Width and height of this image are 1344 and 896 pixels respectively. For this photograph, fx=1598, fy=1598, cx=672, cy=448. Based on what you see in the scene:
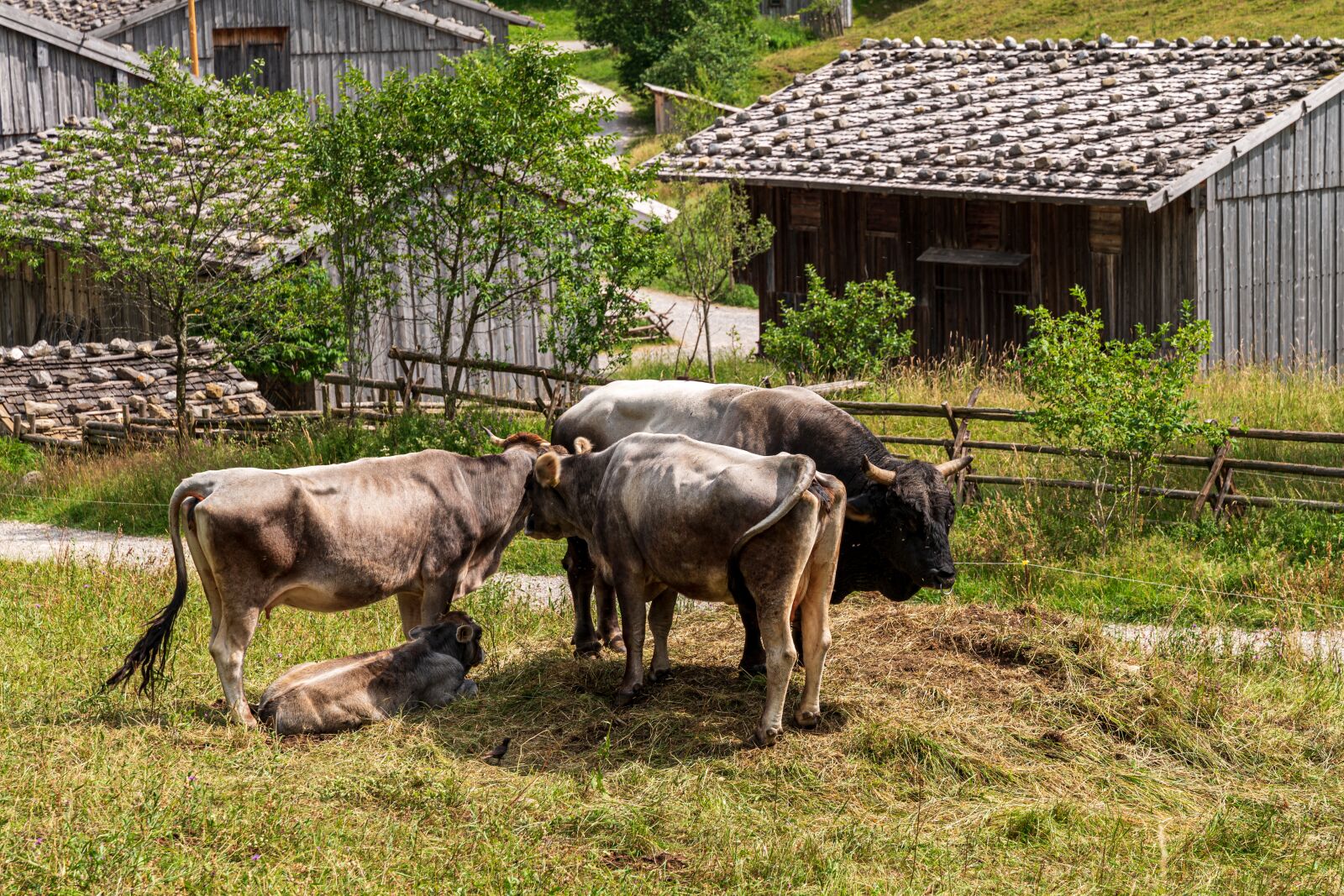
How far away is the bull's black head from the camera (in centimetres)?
859

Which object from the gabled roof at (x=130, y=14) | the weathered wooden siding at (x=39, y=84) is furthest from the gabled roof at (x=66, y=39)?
the gabled roof at (x=130, y=14)

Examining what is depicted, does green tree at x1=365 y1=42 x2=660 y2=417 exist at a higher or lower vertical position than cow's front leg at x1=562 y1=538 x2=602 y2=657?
higher

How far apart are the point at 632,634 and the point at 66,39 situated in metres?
23.3

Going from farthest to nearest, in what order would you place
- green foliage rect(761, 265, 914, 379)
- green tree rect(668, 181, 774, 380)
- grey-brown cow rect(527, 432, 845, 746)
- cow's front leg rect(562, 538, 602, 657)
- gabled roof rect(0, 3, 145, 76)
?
1. gabled roof rect(0, 3, 145, 76)
2. green tree rect(668, 181, 774, 380)
3. green foliage rect(761, 265, 914, 379)
4. cow's front leg rect(562, 538, 602, 657)
5. grey-brown cow rect(527, 432, 845, 746)

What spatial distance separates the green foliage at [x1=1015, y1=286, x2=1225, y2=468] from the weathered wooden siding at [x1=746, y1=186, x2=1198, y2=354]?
6.34 m

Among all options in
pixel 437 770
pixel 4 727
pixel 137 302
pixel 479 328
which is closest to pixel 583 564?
pixel 437 770

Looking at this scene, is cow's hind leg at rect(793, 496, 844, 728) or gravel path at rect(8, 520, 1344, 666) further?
gravel path at rect(8, 520, 1344, 666)

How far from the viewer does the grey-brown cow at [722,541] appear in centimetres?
801

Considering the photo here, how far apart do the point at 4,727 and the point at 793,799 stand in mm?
4123

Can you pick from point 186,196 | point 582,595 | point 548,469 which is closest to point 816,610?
point 548,469

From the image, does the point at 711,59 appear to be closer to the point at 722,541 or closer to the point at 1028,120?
the point at 1028,120


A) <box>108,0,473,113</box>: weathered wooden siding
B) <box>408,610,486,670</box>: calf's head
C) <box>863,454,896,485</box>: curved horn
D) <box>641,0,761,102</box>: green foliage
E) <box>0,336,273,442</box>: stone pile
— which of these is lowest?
<box>408,610,486,670</box>: calf's head

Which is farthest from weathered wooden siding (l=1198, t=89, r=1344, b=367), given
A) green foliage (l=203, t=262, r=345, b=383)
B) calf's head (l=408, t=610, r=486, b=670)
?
calf's head (l=408, t=610, r=486, b=670)

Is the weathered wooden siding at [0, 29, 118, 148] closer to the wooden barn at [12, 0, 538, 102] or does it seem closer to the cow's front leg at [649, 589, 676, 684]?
the wooden barn at [12, 0, 538, 102]
